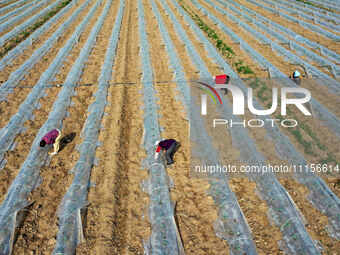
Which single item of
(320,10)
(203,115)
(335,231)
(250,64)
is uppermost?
A: (320,10)

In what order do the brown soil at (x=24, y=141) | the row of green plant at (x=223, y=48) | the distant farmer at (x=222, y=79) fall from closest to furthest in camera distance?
1. the brown soil at (x=24, y=141)
2. the distant farmer at (x=222, y=79)
3. the row of green plant at (x=223, y=48)

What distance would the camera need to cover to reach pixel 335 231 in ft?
20.8

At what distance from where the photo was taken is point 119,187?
7766 millimetres

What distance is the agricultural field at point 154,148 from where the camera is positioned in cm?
638

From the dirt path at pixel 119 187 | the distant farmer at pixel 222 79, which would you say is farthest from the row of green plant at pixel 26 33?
the distant farmer at pixel 222 79

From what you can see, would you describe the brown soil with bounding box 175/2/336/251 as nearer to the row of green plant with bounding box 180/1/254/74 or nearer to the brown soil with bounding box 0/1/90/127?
the row of green plant with bounding box 180/1/254/74

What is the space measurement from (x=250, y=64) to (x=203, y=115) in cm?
669

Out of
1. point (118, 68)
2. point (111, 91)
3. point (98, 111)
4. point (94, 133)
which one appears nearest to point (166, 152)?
point (94, 133)

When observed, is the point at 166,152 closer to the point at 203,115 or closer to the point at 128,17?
the point at 203,115

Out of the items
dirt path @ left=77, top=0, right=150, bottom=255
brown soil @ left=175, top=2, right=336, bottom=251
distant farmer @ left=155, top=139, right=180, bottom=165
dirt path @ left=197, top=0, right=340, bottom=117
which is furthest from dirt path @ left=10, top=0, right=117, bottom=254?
dirt path @ left=197, top=0, right=340, bottom=117

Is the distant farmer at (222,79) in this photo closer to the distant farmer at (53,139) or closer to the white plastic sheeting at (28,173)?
the white plastic sheeting at (28,173)

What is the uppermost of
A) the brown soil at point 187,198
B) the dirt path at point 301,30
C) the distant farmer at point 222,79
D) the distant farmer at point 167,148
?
the dirt path at point 301,30

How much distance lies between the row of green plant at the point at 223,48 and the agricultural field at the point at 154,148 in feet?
0.48

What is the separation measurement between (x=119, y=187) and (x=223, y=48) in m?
14.2
